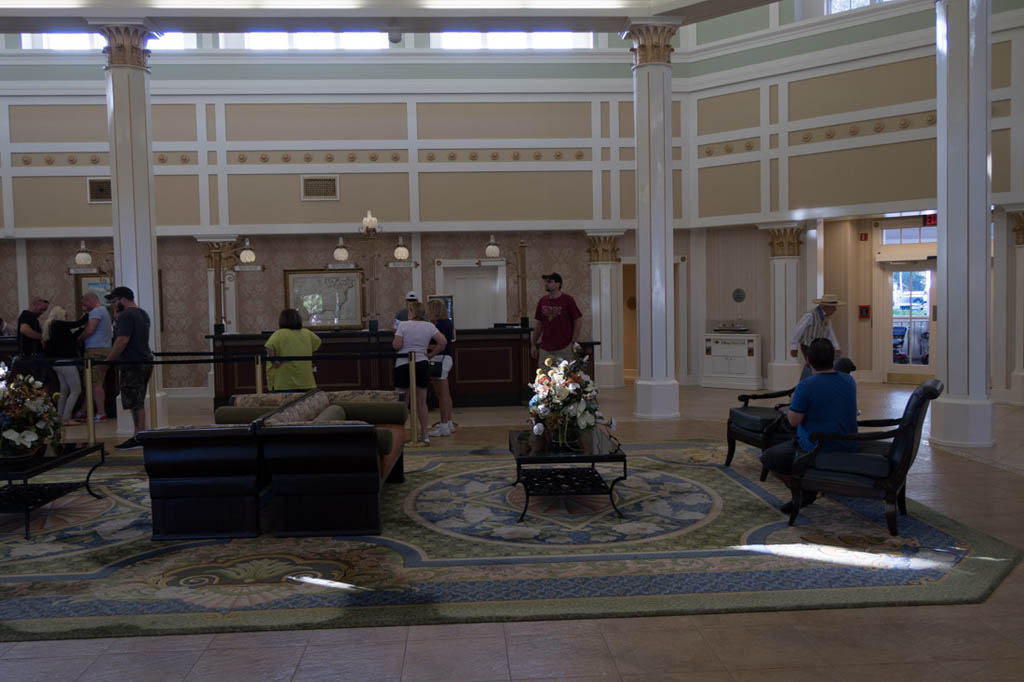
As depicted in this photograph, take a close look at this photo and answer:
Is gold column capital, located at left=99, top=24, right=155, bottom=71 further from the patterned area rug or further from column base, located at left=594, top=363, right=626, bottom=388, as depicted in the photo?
column base, located at left=594, top=363, right=626, bottom=388

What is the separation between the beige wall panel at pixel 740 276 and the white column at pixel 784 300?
11.8 inches

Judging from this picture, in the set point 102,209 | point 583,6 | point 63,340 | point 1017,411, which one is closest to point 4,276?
point 102,209

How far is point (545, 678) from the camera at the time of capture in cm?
323

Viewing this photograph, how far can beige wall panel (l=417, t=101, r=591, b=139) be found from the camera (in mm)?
13789

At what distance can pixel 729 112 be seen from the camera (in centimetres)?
1368

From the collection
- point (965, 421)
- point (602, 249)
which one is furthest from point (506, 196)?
point (965, 421)

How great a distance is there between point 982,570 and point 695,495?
2.11 m

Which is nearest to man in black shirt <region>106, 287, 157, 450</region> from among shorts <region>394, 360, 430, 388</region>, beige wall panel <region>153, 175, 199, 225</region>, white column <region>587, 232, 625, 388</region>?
shorts <region>394, 360, 430, 388</region>

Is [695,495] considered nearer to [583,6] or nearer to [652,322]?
[652,322]

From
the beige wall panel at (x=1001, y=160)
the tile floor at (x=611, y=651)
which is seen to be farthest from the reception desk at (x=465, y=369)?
Result: the tile floor at (x=611, y=651)

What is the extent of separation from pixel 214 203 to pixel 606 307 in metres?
7.15

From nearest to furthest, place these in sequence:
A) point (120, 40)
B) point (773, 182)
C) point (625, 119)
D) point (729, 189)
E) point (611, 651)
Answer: point (611, 651) → point (120, 40) → point (773, 182) → point (729, 189) → point (625, 119)

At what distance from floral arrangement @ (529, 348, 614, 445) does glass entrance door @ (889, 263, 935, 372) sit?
10.7 meters

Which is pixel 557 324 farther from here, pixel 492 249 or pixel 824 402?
pixel 824 402
